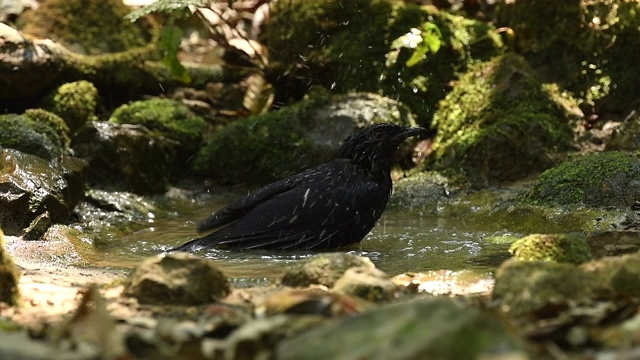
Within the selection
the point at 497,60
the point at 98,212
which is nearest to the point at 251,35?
the point at 497,60

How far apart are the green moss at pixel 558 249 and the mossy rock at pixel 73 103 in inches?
240

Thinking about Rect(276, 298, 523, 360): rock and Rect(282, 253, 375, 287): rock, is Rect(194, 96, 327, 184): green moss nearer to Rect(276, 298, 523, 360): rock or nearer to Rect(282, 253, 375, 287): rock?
Rect(282, 253, 375, 287): rock

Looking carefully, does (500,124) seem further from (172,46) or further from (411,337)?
(411,337)

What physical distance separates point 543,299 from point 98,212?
5931mm

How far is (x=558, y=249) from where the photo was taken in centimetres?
470

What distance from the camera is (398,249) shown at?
710 cm

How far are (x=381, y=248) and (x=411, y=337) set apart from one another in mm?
4808

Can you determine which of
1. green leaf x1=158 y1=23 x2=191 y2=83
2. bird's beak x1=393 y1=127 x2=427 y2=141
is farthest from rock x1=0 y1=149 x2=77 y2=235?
bird's beak x1=393 y1=127 x2=427 y2=141

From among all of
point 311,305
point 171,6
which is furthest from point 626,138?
point 311,305

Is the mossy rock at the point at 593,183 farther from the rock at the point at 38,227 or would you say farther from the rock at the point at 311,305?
the rock at the point at 311,305

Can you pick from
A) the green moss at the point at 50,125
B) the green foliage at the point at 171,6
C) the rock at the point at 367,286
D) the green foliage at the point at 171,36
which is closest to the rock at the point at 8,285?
the rock at the point at 367,286

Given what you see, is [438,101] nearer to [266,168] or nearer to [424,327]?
[266,168]

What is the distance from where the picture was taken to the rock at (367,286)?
12.8ft

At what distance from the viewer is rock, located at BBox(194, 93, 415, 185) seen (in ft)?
32.0
